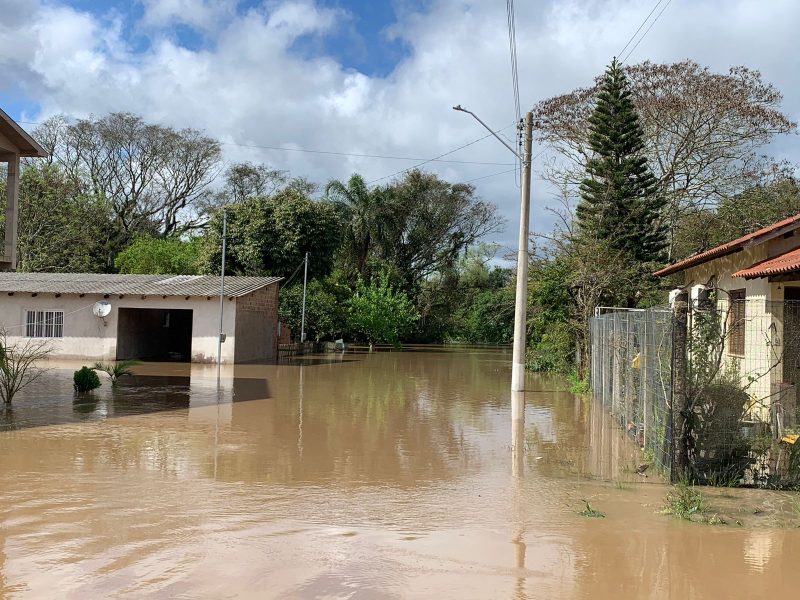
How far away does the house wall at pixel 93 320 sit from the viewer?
97.7 feet

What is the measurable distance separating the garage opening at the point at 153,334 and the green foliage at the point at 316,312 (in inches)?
239

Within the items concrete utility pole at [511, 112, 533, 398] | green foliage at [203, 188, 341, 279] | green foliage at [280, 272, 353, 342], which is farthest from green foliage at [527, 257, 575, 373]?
green foliage at [280, 272, 353, 342]

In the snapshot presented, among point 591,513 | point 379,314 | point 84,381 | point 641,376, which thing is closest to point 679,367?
point 591,513

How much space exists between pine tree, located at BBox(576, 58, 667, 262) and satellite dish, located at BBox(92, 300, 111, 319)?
19.0 m

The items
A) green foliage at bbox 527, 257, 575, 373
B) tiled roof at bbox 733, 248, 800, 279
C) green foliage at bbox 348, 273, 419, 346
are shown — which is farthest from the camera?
green foliage at bbox 348, 273, 419, 346

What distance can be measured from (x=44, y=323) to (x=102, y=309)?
2.73m

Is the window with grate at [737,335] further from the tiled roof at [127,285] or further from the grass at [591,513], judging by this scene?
the tiled roof at [127,285]

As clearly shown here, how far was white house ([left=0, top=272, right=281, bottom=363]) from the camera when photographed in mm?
29734

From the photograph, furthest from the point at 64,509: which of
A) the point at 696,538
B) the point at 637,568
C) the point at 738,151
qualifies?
the point at 738,151

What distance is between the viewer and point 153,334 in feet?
114

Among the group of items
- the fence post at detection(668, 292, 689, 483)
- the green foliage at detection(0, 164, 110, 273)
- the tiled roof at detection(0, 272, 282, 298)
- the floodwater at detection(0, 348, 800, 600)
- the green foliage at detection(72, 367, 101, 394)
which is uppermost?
the green foliage at detection(0, 164, 110, 273)

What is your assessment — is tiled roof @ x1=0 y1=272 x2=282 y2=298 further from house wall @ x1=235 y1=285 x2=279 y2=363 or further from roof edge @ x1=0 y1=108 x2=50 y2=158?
roof edge @ x1=0 y1=108 x2=50 y2=158

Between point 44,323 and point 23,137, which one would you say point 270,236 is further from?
point 23,137

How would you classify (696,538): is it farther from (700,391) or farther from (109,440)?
(109,440)
